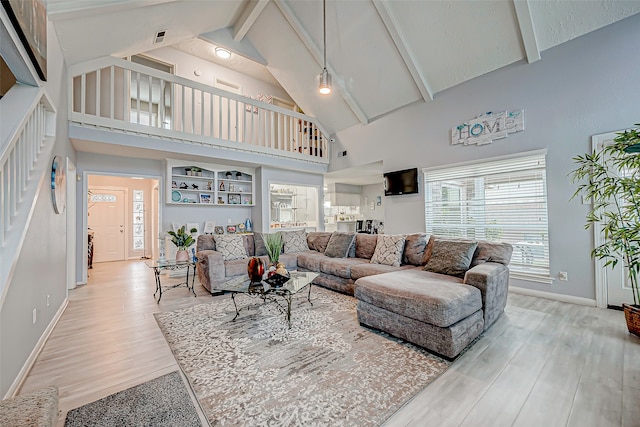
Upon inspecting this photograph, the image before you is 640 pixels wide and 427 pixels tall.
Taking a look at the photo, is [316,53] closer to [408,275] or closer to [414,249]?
[414,249]

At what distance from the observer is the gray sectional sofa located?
2178mm

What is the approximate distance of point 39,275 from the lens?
2.38 m

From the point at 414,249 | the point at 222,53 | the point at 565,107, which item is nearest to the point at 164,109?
the point at 222,53

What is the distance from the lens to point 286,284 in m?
2.97

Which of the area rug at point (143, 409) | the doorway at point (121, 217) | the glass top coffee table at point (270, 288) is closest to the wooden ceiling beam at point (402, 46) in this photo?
the glass top coffee table at point (270, 288)

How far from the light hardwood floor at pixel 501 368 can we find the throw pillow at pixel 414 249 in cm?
113

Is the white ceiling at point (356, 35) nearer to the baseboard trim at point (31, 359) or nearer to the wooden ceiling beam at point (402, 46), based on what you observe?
the wooden ceiling beam at point (402, 46)

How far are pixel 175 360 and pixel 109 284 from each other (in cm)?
363

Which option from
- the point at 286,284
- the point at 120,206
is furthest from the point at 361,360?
the point at 120,206

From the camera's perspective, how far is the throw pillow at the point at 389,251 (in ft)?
12.1

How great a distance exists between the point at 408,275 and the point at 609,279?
99.8 inches

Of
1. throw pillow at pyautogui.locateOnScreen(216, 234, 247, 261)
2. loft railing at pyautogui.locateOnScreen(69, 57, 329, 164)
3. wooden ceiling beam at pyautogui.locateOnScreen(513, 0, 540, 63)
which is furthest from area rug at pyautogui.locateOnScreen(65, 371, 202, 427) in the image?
wooden ceiling beam at pyautogui.locateOnScreen(513, 0, 540, 63)

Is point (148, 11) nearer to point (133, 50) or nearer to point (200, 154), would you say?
point (133, 50)

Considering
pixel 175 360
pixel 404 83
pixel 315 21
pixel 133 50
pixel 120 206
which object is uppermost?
pixel 315 21
